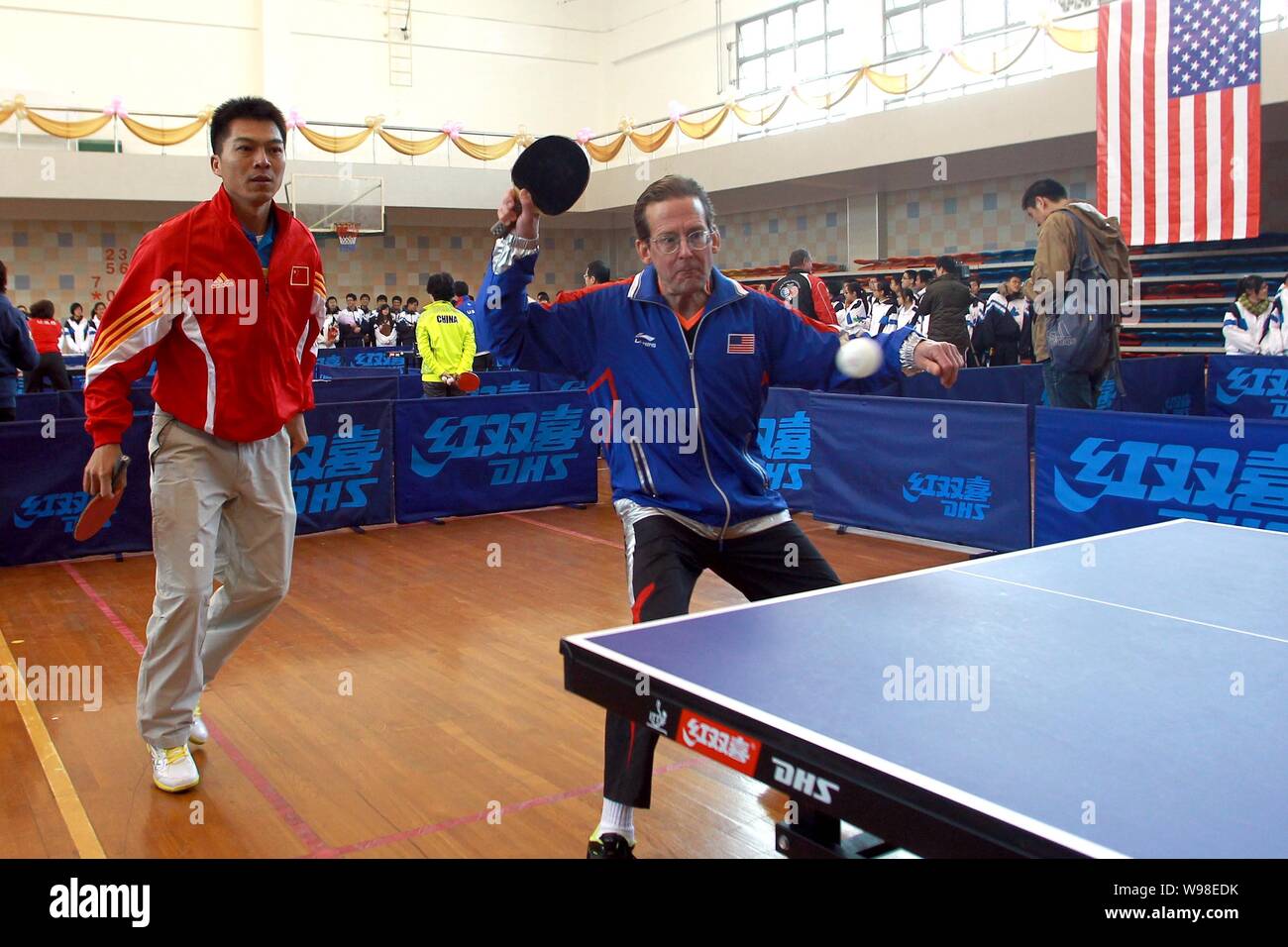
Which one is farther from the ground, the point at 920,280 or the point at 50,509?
the point at 920,280

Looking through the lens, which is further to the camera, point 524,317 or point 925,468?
point 925,468

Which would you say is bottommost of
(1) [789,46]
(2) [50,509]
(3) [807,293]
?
(2) [50,509]

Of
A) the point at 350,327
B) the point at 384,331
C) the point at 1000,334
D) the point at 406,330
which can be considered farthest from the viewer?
the point at 384,331

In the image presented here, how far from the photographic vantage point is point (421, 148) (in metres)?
20.2

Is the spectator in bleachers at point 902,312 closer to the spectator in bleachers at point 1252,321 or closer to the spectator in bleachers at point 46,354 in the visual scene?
the spectator in bleachers at point 1252,321

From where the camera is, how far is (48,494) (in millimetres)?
6992

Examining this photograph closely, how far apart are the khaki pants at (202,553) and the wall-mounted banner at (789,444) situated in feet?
16.0

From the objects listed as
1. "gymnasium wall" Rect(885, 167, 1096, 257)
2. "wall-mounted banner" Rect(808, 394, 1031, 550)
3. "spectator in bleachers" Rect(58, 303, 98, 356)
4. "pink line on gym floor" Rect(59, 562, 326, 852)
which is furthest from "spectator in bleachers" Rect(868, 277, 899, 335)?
"pink line on gym floor" Rect(59, 562, 326, 852)

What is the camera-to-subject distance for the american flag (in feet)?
36.7

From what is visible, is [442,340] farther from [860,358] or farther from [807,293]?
[860,358]

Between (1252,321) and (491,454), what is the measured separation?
7.89 metres

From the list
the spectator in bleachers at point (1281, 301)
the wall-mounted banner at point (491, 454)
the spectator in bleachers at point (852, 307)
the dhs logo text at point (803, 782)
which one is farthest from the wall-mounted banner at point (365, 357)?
the dhs logo text at point (803, 782)

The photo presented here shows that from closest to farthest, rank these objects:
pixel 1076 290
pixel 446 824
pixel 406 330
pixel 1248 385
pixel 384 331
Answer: pixel 446 824
pixel 1076 290
pixel 1248 385
pixel 406 330
pixel 384 331

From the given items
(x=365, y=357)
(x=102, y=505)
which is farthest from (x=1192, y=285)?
(x=102, y=505)
